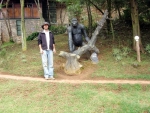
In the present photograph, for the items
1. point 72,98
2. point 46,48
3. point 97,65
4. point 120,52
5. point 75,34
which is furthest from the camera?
point 120,52

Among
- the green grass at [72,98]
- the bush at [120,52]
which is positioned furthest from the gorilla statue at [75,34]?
the green grass at [72,98]

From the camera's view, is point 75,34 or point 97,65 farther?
point 75,34

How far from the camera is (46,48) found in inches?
339

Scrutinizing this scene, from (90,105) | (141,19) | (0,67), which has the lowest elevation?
(90,105)

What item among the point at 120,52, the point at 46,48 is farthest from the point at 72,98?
the point at 120,52

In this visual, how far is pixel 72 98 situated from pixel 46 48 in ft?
6.95

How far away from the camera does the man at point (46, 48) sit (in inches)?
338

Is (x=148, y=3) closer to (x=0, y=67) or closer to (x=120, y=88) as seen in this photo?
(x=120, y=88)

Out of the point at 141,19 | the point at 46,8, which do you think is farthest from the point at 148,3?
the point at 46,8

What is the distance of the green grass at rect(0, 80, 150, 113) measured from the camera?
6.71m

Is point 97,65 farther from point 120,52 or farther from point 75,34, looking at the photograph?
point 120,52

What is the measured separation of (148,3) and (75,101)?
310 inches

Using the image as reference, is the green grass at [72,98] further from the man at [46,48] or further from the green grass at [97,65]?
the green grass at [97,65]

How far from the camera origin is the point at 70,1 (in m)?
12.9
